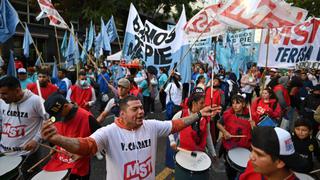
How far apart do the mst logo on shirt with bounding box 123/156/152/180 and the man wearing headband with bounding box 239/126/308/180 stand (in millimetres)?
1117

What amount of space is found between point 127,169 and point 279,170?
134 cm

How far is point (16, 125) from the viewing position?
12.7ft

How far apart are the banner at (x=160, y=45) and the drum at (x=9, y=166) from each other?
4.32m

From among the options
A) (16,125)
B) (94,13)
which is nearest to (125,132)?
(16,125)

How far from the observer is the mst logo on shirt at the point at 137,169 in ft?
9.06

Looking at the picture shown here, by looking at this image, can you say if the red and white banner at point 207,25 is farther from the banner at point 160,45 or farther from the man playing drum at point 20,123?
the man playing drum at point 20,123

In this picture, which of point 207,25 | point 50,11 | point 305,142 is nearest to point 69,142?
point 207,25

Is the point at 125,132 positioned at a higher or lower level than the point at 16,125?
higher

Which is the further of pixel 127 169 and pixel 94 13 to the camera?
pixel 94 13

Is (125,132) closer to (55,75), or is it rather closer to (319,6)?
(55,75)

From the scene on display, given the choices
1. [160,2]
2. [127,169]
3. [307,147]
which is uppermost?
[160,2]

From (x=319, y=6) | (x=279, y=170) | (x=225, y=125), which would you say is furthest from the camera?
(x=319, y=6)

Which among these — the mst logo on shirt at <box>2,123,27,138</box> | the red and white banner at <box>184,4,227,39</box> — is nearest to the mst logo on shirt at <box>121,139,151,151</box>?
the mst logo on shirt at <box>2,123,27,138</box>

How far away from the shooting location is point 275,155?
1.97 meters
